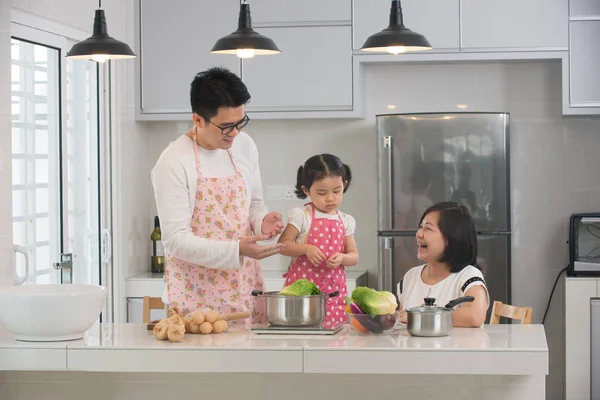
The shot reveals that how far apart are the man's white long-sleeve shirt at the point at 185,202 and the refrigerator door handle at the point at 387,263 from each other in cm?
196

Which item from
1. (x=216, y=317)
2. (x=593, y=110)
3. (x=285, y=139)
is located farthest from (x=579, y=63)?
(x=216, y=317)

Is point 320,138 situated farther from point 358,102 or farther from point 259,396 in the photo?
point 259,396

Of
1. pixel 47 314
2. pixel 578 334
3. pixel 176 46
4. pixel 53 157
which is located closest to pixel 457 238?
pixel 47 314

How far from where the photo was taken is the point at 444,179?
4.61 metres

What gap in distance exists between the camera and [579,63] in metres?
4.63

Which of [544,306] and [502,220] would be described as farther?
[544,306]

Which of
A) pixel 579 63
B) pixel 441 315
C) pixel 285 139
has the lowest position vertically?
pixel 441 315

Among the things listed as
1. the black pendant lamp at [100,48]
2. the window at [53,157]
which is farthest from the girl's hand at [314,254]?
the window at [53,157]

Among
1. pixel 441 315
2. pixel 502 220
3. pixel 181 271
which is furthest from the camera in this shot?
pixel 502 220

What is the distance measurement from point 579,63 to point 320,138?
1473mm

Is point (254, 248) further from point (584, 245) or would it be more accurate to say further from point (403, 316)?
point (584, 245)

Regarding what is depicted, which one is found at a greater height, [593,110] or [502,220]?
[593,110]

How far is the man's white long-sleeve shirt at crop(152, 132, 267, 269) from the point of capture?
104 inches

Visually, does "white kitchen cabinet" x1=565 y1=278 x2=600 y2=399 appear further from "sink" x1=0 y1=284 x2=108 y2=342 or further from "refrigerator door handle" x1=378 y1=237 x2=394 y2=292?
"sink" x1=0 y1=284 x2=108 y2=342
